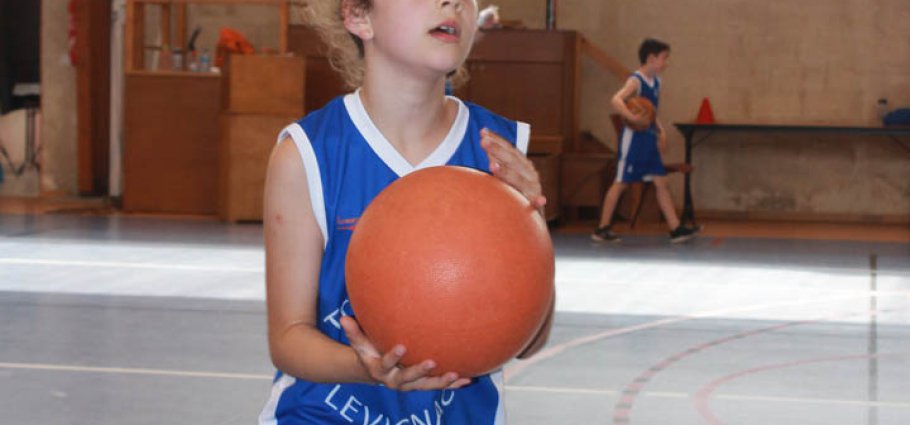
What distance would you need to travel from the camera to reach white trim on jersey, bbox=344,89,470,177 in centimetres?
202

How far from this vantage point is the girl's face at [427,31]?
6.15ft

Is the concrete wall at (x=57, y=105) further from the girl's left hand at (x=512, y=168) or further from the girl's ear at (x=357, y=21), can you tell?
the girl's left hand at (x=512, y=168)

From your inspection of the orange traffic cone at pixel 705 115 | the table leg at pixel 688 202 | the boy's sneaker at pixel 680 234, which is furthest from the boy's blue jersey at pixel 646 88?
the orange traffic cone at pixel 705 115

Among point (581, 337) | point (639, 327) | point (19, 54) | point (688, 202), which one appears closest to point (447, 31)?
point (581, 337)

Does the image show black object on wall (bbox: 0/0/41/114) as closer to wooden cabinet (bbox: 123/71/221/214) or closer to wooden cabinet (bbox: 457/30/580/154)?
wooden cabinet (bbox: 123/71/221/214)

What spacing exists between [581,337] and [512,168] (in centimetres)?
392

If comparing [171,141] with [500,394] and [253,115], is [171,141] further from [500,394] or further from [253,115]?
[500,394]

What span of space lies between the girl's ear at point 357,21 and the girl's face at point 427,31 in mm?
54

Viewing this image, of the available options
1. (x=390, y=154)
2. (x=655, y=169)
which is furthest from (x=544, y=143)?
(x=390, y=154)

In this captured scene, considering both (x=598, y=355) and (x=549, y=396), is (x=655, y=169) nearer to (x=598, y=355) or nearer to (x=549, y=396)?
(x=598, y=355)

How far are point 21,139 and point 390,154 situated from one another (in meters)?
13.1

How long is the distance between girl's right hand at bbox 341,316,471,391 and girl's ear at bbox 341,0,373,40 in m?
0.52

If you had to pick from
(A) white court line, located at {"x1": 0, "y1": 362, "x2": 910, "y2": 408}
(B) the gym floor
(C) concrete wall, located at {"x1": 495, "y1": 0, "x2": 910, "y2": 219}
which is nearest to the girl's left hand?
(B) the gym floor

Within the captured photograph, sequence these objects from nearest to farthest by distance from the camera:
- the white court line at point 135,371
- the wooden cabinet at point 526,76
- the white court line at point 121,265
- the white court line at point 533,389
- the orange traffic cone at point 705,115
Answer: the white court line at point 533,389
the white court line at point 135,371
the white court line at point 121,265
the wooden cabinet at point 526,76
the orange traffic cone at point 705,115
